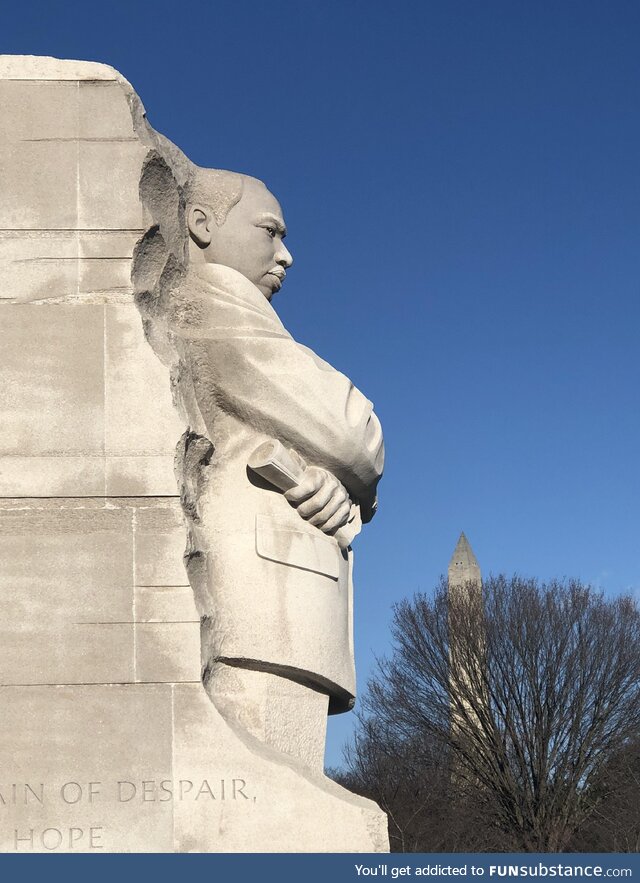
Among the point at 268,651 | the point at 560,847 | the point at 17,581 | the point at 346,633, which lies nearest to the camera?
the point at 17,581

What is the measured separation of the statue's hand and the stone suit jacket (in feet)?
0.17

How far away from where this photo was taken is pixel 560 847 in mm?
31250

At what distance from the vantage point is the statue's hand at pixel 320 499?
639 centimetres

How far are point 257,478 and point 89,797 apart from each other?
1686 millimetres

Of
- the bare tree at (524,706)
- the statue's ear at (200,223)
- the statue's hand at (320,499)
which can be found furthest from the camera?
the bare tree at (524,706)

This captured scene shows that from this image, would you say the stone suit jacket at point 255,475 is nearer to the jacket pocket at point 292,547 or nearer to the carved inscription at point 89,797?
the jacket pocket at point 292,547

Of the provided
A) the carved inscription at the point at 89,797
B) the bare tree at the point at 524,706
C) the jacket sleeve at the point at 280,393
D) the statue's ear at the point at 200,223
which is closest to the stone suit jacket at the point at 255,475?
the jacket sleeve at the point at 280,393

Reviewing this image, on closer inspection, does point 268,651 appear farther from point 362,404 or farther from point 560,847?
point 560,847

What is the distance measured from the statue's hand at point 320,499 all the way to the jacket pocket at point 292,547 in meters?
0.08

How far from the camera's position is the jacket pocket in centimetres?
Result: 627

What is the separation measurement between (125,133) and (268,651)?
2.52 meters

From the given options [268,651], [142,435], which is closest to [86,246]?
[142,435]

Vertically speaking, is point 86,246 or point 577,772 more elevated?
point 86,246

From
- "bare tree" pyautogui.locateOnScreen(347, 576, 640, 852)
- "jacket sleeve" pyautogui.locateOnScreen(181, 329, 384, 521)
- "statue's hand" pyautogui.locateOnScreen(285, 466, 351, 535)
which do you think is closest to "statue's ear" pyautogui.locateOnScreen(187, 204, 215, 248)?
"jacket sleeve" pyautogui.locateOnScreen(181, 329, 384, 521)
